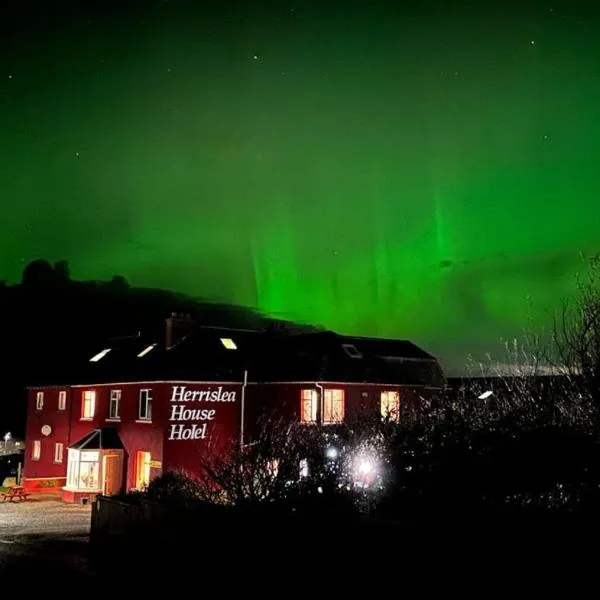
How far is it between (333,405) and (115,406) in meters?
11.5

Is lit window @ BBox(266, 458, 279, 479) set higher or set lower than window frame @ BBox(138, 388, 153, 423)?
lower

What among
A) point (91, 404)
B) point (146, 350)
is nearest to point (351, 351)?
point (146, 350)

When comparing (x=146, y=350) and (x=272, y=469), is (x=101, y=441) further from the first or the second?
(x=272, y=469)

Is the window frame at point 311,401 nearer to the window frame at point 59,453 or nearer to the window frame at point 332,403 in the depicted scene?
the window frame at point 332,403

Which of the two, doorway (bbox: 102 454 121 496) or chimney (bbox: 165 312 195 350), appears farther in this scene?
chimney (bbox: 165 312 195 350)

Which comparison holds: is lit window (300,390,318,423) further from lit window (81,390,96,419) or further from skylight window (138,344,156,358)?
lit window (81,390,96,419)

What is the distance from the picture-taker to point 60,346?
7312 centimetres

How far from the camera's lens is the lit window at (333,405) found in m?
34.3

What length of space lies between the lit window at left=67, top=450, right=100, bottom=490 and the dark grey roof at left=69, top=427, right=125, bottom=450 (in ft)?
0.96

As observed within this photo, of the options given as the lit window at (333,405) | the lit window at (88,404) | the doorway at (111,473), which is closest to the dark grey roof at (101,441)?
the doorway at (111,473)

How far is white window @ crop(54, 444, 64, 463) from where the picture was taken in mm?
40094

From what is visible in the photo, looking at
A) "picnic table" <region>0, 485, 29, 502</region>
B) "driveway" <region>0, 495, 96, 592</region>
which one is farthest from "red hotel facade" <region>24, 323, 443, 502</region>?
"driveway" <region>0, 495, 96, 592</region>

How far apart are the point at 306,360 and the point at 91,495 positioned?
12.7m

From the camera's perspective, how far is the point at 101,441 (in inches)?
1394
